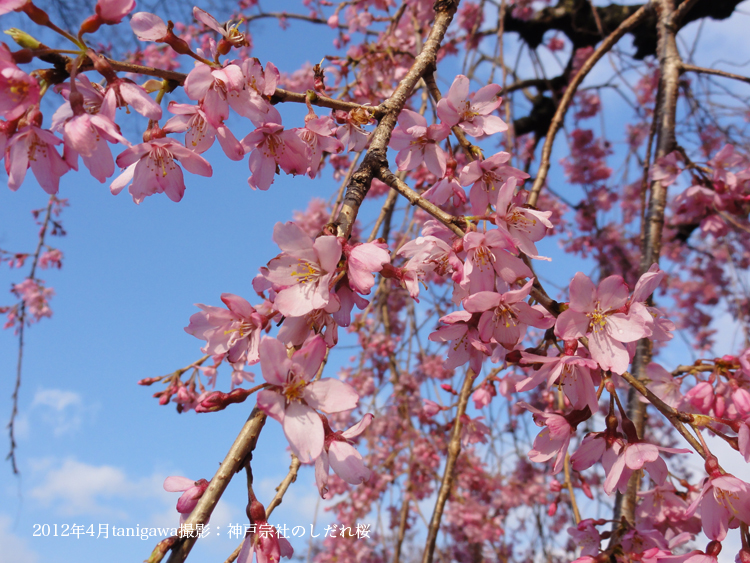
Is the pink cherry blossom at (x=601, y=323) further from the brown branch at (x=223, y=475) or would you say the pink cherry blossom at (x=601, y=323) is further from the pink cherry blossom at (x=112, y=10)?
the pink cherry blossom at (x=112, y=10)

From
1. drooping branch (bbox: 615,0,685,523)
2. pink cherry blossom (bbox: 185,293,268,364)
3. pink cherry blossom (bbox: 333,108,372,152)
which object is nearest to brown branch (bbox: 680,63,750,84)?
drooping branch (bbox: 615,0,685,523)

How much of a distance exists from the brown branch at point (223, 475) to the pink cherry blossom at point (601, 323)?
1.92ft

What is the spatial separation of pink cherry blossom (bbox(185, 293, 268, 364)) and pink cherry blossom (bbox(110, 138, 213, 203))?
0.31 metres

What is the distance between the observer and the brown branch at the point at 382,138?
854mm

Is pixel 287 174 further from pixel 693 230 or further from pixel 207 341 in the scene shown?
pixel 693 230

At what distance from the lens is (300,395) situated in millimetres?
779

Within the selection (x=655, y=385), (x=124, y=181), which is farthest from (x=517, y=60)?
(x=124, y=181)

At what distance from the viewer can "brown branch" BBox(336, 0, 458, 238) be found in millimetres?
854

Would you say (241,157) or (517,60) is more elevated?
(517,60)

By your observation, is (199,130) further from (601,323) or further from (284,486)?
(601,323)

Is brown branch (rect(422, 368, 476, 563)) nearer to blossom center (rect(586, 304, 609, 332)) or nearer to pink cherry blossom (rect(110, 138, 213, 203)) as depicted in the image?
blossom center (rect(586, 304, 609, 332))

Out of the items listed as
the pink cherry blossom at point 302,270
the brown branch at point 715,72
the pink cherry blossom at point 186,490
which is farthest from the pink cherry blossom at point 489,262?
the brown branch at point 715,72

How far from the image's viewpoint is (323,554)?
4.93 m

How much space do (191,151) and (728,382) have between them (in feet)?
4.95
